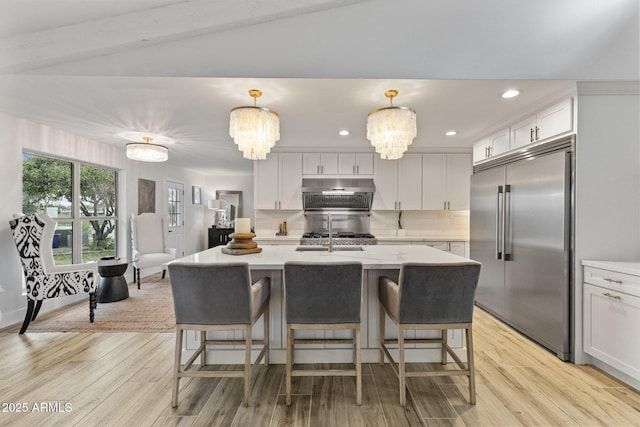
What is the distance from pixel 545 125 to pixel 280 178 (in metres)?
3.42

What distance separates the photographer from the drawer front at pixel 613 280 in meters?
2.09

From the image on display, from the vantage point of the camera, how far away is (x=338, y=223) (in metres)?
5.13

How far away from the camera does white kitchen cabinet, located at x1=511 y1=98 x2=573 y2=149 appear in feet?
8.45

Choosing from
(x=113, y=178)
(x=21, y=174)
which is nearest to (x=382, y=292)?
(x=21, y=174)

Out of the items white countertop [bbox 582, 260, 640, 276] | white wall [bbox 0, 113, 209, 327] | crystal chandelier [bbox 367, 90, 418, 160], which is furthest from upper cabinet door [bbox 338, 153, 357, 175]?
white wall [bbox 0, 113, 209, 327]

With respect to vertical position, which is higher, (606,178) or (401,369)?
(606,178)

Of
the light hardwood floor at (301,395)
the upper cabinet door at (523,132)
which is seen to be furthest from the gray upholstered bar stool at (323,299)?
the upper cabinet door at (523,132)

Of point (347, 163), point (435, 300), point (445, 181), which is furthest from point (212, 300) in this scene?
point (445, 181)

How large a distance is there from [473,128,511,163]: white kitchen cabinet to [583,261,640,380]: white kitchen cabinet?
160 cm

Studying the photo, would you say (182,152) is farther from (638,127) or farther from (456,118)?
(638,127)

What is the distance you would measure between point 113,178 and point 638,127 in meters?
6.69

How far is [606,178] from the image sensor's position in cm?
250

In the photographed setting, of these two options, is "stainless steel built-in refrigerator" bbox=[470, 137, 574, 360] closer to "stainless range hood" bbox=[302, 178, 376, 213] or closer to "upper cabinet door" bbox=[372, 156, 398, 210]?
"upper cabinet door" bbox=[372, 156, 398, 210]

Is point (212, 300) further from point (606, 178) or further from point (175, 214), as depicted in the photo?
point (175, 214)
